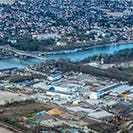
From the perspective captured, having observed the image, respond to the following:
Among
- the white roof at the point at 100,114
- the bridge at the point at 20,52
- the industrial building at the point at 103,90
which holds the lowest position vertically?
the white roof at the point at 100,114

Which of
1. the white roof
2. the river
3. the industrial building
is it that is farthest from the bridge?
the white roof

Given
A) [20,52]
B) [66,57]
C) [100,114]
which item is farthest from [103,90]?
[20,52]

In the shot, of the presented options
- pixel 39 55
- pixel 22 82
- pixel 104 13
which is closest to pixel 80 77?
pixel 22 82

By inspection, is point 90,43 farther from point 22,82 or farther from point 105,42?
point 22,82

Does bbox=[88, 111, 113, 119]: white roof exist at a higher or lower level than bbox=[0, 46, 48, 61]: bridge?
lower

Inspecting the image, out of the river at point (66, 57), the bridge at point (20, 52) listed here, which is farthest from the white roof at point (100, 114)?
the bridge at point (20, 52)

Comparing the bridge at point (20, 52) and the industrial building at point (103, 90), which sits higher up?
the bridge at point (20, 52)

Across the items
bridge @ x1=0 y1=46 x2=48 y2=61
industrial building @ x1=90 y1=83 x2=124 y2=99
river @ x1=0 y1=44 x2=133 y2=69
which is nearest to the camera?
industrial building @ x1=90 y1=83 x2=124 y2=99

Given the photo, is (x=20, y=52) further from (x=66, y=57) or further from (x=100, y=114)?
(x=100, y=114)

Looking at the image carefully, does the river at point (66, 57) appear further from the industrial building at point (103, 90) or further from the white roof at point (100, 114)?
the white roof at point (100, 114)

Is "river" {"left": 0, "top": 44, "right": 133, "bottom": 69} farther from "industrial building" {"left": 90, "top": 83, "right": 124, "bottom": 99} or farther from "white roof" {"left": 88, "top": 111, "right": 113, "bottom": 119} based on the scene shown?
"white roof" {"left": 88, "top": 111, "right": 113, "bottom": 119}

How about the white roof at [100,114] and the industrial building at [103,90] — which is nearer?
the white roof at [100,114]
